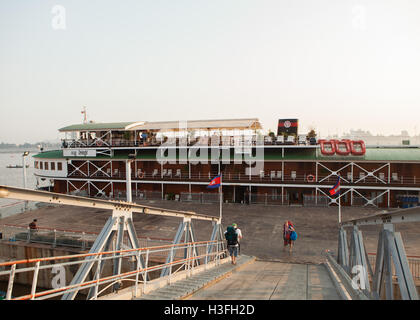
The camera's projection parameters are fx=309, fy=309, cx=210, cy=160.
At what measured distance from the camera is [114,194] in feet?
129

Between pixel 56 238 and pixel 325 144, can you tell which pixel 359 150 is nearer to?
pixel 325 144

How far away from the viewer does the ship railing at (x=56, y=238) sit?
18766mm

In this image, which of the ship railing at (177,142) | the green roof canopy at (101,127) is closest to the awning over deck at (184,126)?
the green roof canopy at (101,127)

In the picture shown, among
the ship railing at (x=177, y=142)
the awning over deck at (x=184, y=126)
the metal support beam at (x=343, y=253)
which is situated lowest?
the metal support beam at (x=343, y=253)

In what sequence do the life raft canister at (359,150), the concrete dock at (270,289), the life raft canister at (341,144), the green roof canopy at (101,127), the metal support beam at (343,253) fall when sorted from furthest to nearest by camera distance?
1. the green roof canopy at (101,127)
2. the life raft canister at (341,144)
3. the life raft canister at (359,150)
4. the metal support beam at (343,253)
5. the concrete dock at (270,289)

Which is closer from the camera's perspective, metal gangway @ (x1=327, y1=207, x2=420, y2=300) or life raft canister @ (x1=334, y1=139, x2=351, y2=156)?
metal gangway @ (x1=327, y1=207, x2=420, y2=300)

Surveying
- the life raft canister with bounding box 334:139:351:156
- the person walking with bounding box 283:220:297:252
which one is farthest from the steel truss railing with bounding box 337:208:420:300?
the life raft canister with bounding box 334:139:351:156

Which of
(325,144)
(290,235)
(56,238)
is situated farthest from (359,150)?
(56,238)

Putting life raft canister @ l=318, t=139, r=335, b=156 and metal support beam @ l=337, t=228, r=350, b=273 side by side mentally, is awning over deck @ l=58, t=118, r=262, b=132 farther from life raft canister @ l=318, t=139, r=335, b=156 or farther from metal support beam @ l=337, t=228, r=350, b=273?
metal support beam @ l=337, t=228, r=350, b=273

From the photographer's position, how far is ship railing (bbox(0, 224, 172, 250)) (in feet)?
61.6

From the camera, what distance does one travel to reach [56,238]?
780 inches

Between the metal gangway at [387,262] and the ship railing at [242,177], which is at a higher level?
the metal gangway at [387,262]

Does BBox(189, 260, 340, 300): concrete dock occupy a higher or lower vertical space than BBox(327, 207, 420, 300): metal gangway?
lower

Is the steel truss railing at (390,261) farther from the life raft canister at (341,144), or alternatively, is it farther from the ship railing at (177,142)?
the ship railing at (177,142)
